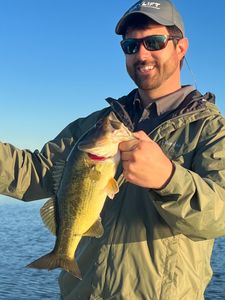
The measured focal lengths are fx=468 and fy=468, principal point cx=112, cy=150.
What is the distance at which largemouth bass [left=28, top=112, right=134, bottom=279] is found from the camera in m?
3.27

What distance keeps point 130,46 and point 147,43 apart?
0.18 m

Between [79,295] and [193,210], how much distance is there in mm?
1487

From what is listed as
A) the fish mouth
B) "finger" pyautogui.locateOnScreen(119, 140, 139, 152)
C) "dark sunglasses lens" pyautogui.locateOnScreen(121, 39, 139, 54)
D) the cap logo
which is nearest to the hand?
"finger" pyautogui.locateOnScreen(119, 140, 139, 152)

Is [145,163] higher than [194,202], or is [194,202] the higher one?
[145,163]

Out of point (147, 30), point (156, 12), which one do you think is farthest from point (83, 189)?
point (156, 12)

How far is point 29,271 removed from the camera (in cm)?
1634

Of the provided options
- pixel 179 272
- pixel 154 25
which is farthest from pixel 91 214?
pixel 154 25

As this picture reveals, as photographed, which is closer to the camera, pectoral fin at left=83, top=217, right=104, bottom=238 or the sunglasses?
pectoral fin at left=83, top=217, right=104, bottom=238

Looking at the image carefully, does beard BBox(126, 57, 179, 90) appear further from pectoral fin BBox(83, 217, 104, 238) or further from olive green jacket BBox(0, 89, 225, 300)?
pectoral fin BBox(83, 217, 104, 238)

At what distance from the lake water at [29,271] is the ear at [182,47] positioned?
391 inches

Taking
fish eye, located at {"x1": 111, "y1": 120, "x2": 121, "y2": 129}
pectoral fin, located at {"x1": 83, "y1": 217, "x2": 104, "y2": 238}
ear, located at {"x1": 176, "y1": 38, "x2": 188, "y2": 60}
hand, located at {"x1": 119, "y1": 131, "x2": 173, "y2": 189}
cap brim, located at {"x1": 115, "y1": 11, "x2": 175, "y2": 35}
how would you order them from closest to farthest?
hand, located at {"x1": 119, "y1": 131, "x2": 173, "y2": 189} < fish eye, located at {"x1": 111, "y1": 120, "x2": 121, "y2": 129} < pectoral fin, located at {"x1": 83, "y1": 217, "x2": 104, "y2": 238} < cap brim, located at {"x1": 115, "y1": 11, "x2": 175, "y2": 35} < ear, located at {"x1": 176, "y1": 38, "x2": 188, "y2": 60}

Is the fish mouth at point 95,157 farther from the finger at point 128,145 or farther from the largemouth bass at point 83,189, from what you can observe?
the finger at point 128,145

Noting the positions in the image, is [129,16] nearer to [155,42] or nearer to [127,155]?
[155,42]

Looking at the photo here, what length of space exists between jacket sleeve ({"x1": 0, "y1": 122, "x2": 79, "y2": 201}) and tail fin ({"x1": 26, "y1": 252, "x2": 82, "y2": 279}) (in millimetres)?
1039
